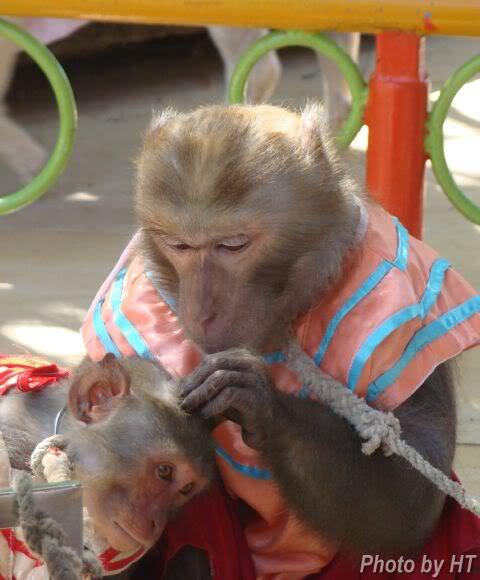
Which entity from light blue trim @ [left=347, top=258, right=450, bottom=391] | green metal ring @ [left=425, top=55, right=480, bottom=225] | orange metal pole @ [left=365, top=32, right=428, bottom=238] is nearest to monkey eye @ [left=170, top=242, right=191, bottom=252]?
light blue trim @ [left=347, top=258, right=450, bottom=391]

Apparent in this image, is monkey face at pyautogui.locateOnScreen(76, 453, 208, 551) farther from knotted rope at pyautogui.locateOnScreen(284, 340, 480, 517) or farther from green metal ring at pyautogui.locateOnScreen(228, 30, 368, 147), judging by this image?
green metal ring at pyautogui.locateOnScreen(228, 30, 368, 147)

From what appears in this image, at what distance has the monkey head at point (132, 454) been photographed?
2.64 m

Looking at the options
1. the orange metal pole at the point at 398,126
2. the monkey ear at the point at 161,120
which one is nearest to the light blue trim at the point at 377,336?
the monkey ear at the point at 161,120

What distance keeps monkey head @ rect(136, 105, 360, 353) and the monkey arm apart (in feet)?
0.46

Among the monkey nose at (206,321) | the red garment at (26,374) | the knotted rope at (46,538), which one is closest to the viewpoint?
the knotted rope at (46,538)

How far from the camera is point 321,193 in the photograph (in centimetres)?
271

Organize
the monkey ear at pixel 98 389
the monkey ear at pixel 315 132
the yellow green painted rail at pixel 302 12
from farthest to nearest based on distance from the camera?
the yellow green painted rail at pixel 302 12
the monkey ear at pixel 315 132
the monkey ear at pixel 98 389

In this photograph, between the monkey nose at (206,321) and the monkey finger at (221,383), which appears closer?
the monkey finger at (221,383)

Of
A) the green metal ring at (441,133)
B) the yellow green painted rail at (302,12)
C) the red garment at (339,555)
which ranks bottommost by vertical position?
the red garment at (339,555)

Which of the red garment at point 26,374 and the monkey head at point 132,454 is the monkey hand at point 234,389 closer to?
the monkey head at point 132,454

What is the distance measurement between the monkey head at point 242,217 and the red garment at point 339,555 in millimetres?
462

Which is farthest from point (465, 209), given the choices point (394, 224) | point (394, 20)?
point (394, 224)

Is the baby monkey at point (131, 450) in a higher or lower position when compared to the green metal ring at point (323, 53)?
lower

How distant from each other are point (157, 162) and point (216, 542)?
2.81ft
